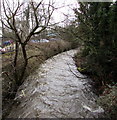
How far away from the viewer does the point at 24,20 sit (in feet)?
16.3

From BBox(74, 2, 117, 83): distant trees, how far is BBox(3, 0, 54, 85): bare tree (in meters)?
1.51

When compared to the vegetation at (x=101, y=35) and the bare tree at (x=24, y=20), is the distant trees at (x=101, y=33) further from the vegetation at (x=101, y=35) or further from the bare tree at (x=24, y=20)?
the bare tree at (x=24, y=20)

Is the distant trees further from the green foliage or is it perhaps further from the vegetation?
the green foliage

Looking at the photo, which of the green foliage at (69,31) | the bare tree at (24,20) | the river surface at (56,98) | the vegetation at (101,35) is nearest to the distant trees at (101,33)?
the vegetation at (101,35)

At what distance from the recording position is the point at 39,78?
5176 millimetres

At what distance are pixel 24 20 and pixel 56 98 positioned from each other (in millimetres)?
3624

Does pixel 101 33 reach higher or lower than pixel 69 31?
lower

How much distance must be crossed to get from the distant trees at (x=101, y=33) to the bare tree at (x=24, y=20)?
1513mm

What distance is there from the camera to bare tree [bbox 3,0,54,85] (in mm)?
3982

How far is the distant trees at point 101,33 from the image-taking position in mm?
3814

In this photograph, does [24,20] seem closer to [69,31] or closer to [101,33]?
[69,31]

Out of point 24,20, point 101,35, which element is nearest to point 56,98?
point 101,35

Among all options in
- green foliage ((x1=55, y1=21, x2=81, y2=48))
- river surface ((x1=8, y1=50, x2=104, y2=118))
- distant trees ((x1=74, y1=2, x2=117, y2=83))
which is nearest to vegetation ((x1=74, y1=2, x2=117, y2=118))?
distant trees ((x1=74, y1=2, x2=117, y2=83))

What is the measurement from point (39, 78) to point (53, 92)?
4.72 ft
